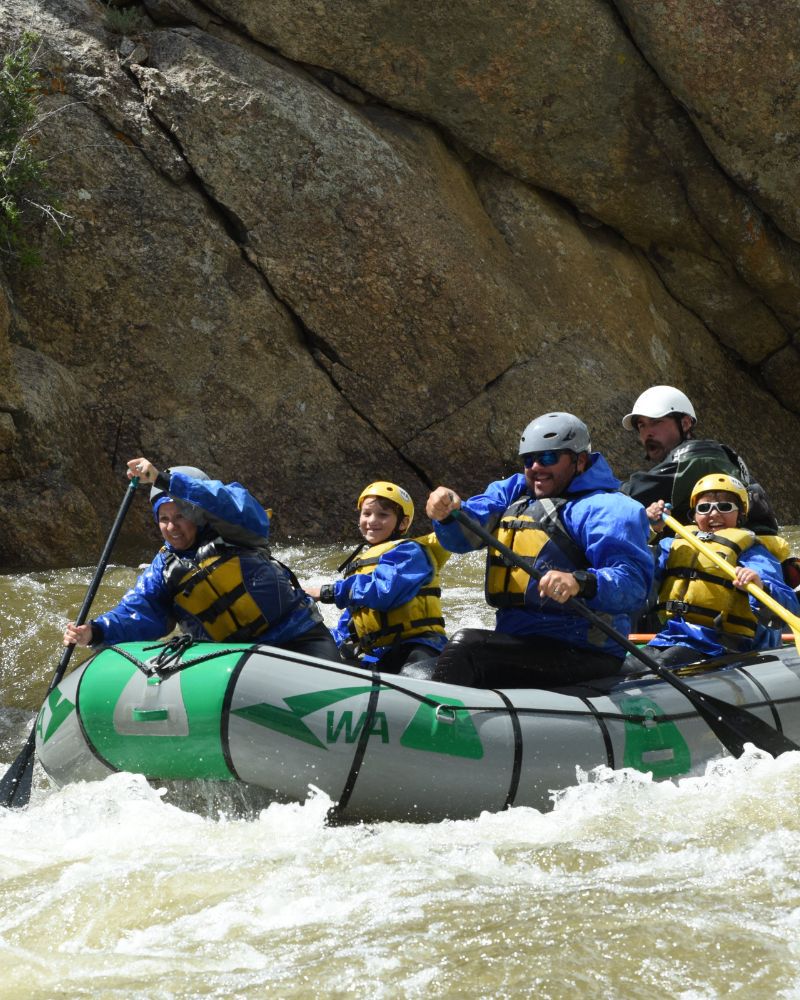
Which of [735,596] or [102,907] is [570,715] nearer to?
[735,596]

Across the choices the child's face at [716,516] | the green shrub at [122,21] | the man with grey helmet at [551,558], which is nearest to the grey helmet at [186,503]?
the man with grey helmet at [551,558]

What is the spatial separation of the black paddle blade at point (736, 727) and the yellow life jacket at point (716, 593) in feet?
2.33

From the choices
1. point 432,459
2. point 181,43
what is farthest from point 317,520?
point 181,43

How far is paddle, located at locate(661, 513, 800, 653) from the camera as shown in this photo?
4.71 meters

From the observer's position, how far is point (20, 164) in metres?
8.90

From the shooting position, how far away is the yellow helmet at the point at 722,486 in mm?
5348

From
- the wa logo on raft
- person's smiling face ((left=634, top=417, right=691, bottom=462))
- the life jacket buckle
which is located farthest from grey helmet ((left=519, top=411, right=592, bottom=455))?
person's smiling face ((left=634, top=417, right=691, bottom=462))

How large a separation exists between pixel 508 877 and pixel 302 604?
1.81m

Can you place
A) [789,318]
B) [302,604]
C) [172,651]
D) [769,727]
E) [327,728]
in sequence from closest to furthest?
1. [327,728]
2. [172,651]
3. [769,727]
4. [302,604]
5. [789,318]

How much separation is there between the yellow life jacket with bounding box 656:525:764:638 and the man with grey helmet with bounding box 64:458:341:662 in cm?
162

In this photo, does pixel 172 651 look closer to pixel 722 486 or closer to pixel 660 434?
Answer: pixel 722 486

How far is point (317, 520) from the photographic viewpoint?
952 centimetres

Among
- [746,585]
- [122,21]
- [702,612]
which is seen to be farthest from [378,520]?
[122,21]

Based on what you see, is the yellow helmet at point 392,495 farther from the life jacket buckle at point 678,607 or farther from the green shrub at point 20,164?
the green shrub at point 20,164
